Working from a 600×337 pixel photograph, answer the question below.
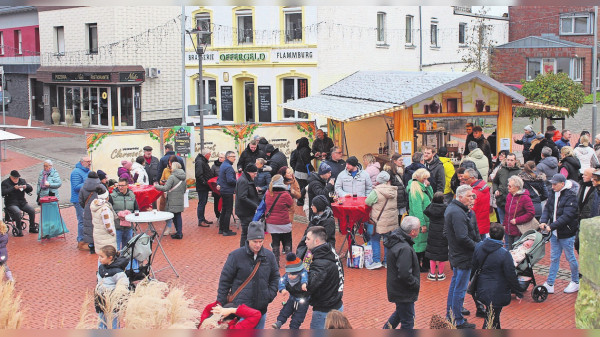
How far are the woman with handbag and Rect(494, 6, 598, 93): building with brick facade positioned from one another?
30.4 metres

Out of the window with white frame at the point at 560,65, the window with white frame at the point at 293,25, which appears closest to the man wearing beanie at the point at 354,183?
the window with white frame at the point at 293,25

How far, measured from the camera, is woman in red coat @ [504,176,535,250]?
35.3 feet

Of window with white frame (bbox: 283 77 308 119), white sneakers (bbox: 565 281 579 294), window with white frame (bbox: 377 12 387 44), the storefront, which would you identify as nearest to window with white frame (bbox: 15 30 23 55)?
the storefront

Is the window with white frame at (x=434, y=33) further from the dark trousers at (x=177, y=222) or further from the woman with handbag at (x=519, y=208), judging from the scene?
the woman with handbag at (x=519, y=208)

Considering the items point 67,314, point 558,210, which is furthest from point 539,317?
point 67,314

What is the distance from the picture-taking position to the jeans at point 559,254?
402 inches

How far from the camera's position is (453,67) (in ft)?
118

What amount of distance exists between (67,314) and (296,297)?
166 inches

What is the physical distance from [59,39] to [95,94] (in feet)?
13.3

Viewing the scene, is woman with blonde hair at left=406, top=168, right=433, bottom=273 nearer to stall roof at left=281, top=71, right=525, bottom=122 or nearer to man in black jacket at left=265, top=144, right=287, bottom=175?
stall roof at left=281, top=71, right=525, bottom=122

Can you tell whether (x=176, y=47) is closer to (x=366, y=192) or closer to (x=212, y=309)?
(x=366, y=192)

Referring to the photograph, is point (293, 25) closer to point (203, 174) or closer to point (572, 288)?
point (203, 174)

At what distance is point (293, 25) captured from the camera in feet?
89.4

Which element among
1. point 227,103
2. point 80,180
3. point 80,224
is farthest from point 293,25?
point 80,224
